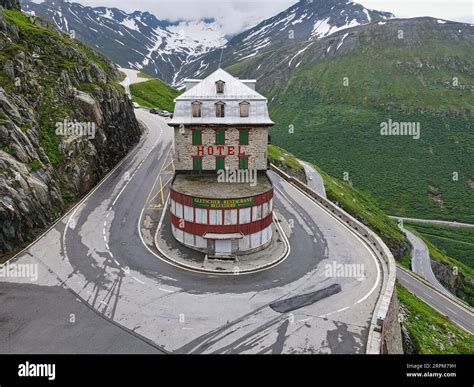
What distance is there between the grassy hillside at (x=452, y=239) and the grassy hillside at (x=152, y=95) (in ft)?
249

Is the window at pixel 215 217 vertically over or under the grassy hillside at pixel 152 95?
under

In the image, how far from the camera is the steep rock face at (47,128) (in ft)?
97.9

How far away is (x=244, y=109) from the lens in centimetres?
3644

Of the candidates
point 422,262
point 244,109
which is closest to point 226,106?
point 244,109

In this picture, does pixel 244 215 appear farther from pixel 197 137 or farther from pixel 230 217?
pixel 197 137

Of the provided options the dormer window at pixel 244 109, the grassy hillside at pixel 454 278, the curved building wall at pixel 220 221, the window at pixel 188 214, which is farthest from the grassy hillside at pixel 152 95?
the grassy hillside at pixel 454 278

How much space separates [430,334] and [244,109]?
27.3 meters

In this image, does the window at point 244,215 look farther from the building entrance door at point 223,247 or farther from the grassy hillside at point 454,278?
the grassy hillside at point 454,278

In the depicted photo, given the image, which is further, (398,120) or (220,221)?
(398,120)

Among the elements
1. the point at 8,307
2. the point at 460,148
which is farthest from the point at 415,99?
the point at 8,307

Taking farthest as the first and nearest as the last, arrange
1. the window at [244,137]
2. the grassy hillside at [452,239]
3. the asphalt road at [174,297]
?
the grassy hillside at [452,239] → the window at [244,137] → the asphalt road at [174,297]

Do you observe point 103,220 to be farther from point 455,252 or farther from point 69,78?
point 455,252

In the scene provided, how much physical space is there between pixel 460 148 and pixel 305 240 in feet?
396

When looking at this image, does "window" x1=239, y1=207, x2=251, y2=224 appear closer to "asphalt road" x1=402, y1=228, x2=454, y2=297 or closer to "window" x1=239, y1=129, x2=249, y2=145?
"window" x1=239, y1=129, x2=249, y2=145
